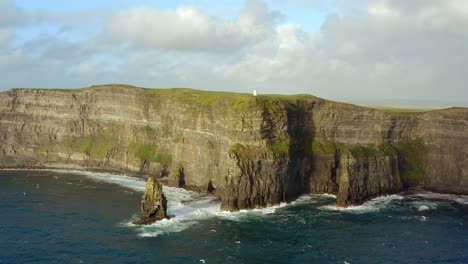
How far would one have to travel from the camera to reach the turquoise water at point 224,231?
209 feet

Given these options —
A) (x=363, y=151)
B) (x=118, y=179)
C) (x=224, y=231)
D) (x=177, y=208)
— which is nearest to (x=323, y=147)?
(x=363, y=151)

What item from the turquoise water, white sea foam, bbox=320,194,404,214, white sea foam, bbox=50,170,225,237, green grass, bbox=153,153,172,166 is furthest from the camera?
green grass, bbox=153,153,172,166

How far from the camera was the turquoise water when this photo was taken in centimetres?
6362

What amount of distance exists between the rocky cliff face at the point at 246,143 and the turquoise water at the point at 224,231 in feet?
17.3

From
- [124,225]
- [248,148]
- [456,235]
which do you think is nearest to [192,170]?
[248,148]

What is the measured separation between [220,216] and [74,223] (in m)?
25.9

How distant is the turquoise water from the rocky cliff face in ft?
17.3

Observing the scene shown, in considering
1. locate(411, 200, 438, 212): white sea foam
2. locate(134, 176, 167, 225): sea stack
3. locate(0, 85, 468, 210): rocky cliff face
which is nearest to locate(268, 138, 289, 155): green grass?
locate(0, 85, 468, 210): rocky cliff face

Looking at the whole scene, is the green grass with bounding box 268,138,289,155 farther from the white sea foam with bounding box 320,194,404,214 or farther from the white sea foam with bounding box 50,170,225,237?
the white sea foam with bounding box 50,170,225,237

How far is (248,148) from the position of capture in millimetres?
89938

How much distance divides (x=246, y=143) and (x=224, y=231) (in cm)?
2234

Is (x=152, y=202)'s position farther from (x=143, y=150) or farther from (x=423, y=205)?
(x=423, y=205)

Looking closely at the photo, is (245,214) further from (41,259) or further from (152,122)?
(152,122)

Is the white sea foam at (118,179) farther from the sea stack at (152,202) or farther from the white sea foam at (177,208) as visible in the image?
the sea stack at (152,202)
